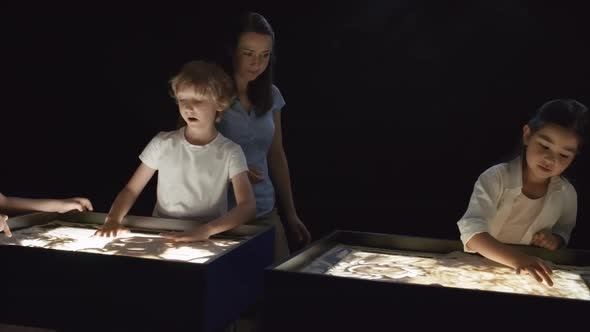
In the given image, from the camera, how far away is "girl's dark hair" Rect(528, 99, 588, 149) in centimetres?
192

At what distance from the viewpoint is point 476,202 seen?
205 cm

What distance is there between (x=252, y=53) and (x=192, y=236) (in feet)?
2.56

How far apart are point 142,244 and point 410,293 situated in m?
0.86

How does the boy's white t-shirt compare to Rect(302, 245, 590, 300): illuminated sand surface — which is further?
the boy's white t-shirt

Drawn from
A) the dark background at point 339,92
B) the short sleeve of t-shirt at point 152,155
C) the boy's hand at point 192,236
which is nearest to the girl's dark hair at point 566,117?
the dark background at point 339,92

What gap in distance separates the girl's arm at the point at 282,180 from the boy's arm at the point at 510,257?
93 centimetres

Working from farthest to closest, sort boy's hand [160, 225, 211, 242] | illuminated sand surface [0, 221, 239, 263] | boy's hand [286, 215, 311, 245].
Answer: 1. boy's hand [286, 215, 311, 245]
2. boy's hand [160, 225, 211, 242]
3. illuminated sand surface [0, 221, 239, 263]

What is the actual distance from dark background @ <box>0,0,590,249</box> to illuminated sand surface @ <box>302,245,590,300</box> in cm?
100

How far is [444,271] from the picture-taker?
1.76 m

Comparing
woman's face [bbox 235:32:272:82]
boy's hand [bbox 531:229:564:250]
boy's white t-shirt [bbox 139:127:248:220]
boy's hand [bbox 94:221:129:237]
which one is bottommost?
boy's hand [bbox 94:221:129:237]

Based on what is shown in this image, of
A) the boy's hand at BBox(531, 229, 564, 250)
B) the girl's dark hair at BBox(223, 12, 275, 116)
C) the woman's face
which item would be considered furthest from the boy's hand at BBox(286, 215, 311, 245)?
the boy's hand at BBox(531, 229, 564, 250)

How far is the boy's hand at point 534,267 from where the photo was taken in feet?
5.51

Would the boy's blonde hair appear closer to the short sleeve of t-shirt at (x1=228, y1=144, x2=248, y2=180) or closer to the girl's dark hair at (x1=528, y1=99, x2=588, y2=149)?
the short sleeve of t-shirt at (x1=228, y1=144, x2=248, y2=180)

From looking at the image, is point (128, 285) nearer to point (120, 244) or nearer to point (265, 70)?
point (120, 244)
